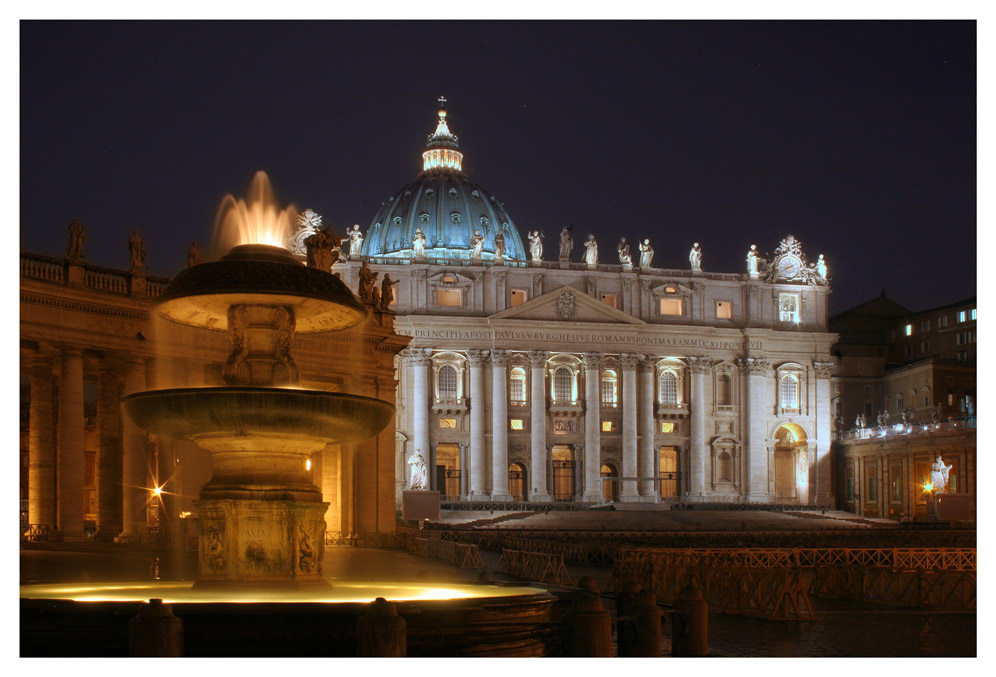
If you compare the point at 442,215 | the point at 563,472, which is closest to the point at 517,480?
the point at 563,472

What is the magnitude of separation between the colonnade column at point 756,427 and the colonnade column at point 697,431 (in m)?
3.15

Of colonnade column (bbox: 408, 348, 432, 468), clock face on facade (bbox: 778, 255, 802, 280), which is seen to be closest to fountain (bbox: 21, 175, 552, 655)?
colonnade column (bbox: 408, 348, 432, 468)

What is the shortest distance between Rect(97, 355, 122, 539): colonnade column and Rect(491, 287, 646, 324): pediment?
58.4 m

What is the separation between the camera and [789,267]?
96688mm

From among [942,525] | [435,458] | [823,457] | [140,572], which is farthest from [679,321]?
[140,572]

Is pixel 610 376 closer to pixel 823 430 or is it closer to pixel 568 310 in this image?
pixel 568 310

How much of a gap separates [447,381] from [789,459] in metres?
27.6

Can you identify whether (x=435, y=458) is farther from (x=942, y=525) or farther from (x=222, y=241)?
(x=222, y=241)

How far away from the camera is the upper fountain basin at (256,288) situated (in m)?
16.2

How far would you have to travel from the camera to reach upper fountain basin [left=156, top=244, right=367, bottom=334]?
1616 centimetres

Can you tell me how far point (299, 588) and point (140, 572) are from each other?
8.42 metres

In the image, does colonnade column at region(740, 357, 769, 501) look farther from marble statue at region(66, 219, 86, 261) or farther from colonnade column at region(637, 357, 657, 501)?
marble statue at region(66, 219, 86, 261)

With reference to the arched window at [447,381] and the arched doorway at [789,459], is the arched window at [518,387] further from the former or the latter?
the arched doorway at [789,459]

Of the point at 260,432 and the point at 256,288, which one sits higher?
the point at 256,288
